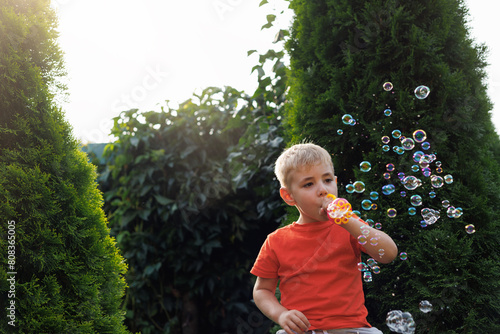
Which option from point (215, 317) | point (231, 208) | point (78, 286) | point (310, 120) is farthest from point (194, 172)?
point (78, 286)

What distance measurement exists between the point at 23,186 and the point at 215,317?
3.32 m

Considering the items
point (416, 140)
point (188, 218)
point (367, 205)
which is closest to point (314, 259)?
point (367, 205)

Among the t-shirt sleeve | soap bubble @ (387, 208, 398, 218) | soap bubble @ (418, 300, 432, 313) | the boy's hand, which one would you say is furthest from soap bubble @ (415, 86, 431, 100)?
the boy's hand

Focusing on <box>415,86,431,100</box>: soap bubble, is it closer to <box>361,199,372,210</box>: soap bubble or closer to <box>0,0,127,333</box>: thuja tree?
<box>361,199,372,210</box>: soap bubble

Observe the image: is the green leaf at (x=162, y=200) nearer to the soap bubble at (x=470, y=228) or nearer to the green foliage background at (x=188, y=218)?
the green foliage background at (x=188, y=218)

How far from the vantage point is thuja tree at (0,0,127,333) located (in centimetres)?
226

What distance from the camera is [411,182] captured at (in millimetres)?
2521

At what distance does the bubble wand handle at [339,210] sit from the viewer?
1878 mm

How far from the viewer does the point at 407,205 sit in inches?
105

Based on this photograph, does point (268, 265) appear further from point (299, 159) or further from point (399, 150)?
point (399, 150)

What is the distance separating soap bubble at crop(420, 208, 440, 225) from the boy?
1.97 ft

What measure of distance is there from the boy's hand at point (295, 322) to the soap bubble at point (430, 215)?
42.1 inches

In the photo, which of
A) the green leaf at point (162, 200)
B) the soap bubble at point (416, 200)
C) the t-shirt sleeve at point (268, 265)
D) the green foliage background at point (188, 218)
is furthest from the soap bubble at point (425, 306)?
the green leaf at point (162, 200)

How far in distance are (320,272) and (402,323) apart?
673 mm
